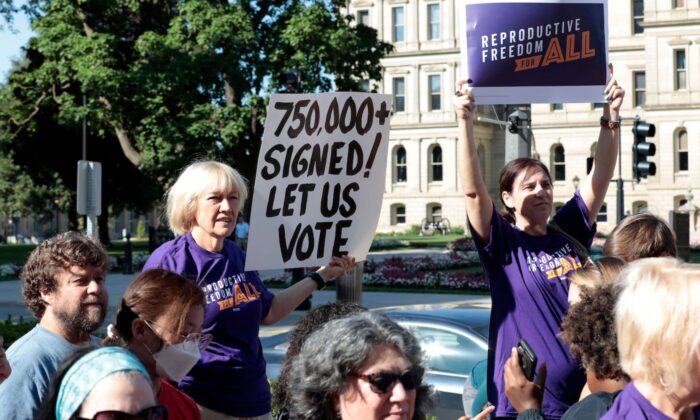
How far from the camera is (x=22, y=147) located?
48500mm

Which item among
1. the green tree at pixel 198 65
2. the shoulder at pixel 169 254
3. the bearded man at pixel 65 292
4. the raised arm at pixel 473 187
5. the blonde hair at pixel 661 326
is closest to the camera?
the blonde hair at pixel 661 326

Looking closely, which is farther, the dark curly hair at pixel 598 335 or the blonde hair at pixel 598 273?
the blonde hair at pixel 598 273

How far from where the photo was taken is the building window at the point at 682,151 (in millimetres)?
66875

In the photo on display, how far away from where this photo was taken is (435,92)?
7706 centimetres

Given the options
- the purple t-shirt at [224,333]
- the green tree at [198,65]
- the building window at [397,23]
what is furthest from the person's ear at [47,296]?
the building window at [397,23]

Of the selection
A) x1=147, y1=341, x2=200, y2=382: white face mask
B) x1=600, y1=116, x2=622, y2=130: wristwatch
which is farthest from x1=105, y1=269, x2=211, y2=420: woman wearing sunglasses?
x1=600, y1=116, x2=622, y2=130: wristwatch

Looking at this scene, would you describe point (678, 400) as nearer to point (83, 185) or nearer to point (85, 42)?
point (83, 185)

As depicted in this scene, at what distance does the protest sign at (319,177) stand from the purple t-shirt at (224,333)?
358mm

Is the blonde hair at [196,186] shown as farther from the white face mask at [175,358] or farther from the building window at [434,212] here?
the building window at [434,212]

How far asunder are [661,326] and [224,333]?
225cm

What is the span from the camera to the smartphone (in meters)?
3.13

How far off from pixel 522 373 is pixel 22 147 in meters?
47.9

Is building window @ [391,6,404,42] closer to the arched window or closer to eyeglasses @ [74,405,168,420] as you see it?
the arched window

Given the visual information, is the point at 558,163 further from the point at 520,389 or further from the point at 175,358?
the point at 520,389
